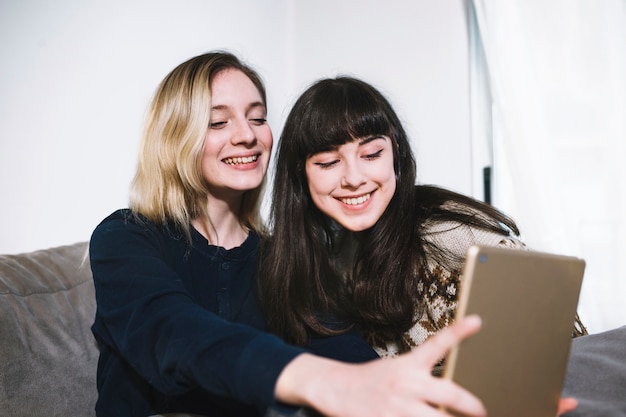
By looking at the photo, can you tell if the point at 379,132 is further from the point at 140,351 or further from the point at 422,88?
the point at 422,88

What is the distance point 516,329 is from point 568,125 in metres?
1.81

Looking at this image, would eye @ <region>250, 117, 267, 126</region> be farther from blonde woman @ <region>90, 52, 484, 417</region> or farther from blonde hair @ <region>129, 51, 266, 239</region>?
blonde hair @ <region>129, 51, 266, 239</region>

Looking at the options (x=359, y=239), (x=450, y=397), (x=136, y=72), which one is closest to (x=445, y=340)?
(x=450, y=397)

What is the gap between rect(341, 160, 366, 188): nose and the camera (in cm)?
130

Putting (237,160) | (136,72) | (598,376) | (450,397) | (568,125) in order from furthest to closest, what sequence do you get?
(568,125) → (136,72) → (237,160) → (598,376) → (450,397)

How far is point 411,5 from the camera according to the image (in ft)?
8.43

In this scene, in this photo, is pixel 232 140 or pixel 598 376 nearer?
pixel 598 376

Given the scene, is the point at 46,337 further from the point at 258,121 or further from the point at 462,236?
the point at 462,236

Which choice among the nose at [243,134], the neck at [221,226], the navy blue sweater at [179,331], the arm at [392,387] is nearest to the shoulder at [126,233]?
the navy blue sweater at [179,331]

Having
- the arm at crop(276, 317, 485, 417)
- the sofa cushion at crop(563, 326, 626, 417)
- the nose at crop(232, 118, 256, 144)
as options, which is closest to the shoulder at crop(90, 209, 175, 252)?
the nose at crop(232, 118, 256, 144)

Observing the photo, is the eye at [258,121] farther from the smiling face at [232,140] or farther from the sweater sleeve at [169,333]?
the sweater sleeve at [169,333]

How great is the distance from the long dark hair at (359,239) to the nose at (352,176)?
0.06m

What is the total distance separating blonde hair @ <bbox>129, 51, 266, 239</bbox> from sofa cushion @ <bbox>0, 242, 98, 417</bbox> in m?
0.31

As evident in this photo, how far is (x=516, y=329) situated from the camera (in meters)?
0.65
